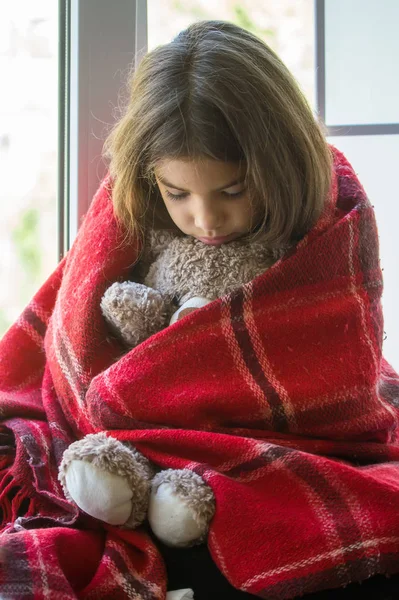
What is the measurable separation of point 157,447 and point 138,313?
161 millimetres

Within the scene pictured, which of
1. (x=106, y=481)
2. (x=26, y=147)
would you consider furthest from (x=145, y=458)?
(x=26, y=147)

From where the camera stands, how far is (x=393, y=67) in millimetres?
1262

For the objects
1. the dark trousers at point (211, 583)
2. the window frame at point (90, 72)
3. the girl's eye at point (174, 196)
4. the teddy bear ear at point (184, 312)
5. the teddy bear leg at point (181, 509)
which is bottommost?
the dark trousers at point (211, 583)

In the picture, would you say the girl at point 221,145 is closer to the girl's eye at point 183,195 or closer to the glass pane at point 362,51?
the girl's eye at point 183,195

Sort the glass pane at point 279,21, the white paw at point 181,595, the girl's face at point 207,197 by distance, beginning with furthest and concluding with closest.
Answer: the glass pane at point 279,21 < the girl's face at point 207,197 < the white paw at point 181,595

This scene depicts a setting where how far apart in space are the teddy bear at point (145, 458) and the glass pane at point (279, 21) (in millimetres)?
510

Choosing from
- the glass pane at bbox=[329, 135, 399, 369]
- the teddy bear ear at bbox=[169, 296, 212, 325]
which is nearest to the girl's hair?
the teddy bear ear at bbox=[169, 296, 212, 325]

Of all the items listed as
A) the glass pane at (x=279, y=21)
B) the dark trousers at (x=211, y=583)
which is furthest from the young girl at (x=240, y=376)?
the glass pane at (x=279, y=21)

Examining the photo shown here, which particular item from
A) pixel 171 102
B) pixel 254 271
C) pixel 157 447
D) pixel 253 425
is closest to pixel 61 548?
pixel 157 447

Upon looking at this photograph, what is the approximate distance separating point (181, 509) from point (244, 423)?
141 millimetres

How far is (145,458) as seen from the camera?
78 centimetres

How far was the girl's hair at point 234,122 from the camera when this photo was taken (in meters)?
0.77

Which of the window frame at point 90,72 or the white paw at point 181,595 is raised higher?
the window frame at point 90,72

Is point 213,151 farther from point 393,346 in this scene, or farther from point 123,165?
point 393,346
